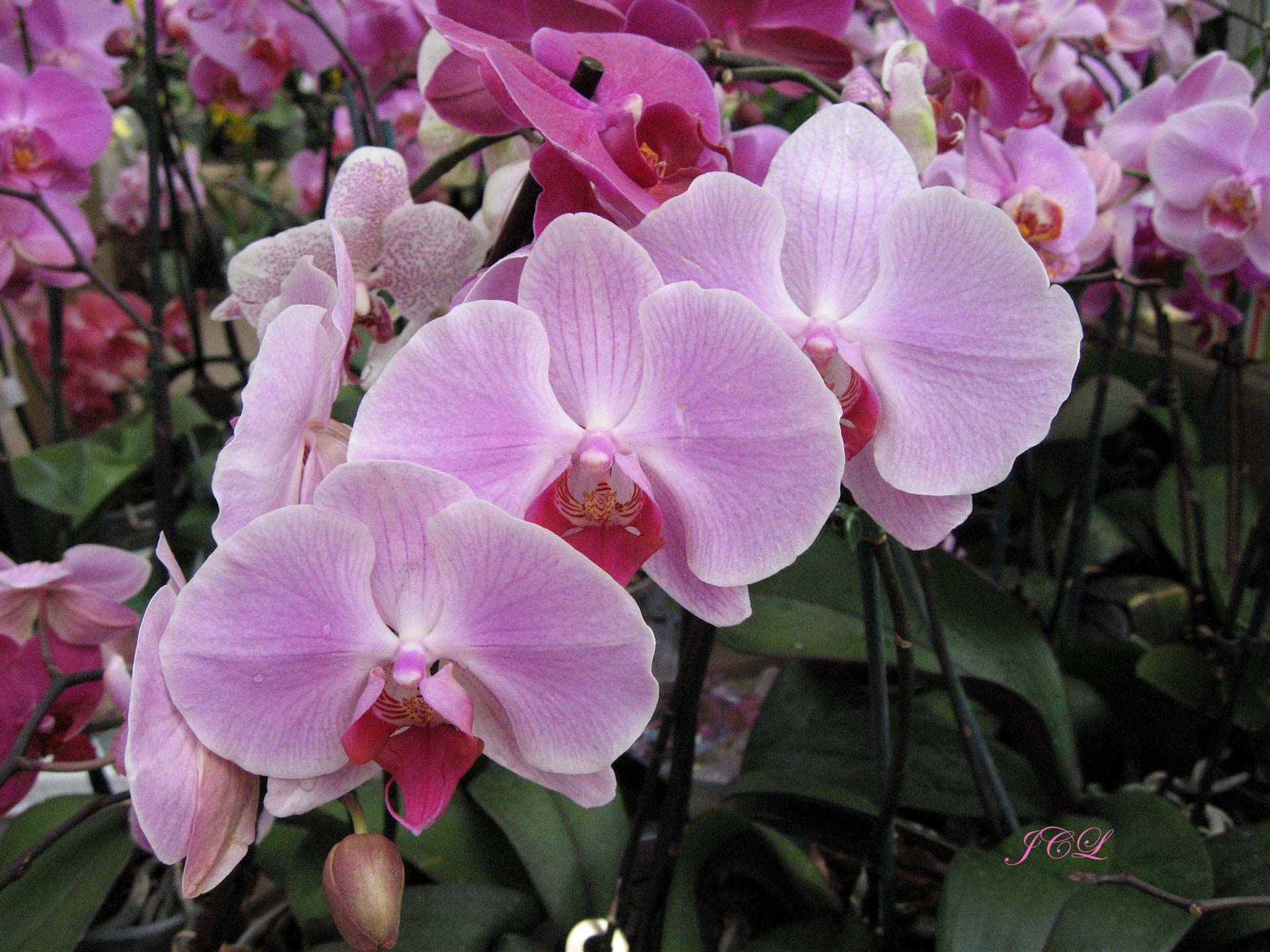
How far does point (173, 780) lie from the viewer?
0.82 ft

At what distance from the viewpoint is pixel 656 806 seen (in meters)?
0.68

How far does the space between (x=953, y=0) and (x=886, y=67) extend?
0.07 m

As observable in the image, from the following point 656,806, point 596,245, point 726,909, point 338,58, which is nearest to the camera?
point 596,245

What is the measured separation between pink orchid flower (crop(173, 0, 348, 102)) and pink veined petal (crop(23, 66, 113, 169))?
18 cm

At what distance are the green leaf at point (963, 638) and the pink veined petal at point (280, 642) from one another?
1.13 ft

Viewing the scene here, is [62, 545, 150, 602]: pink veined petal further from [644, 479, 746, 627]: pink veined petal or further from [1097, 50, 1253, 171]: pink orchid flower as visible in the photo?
[1097, 50, 1253, 171]: pink orchid flower

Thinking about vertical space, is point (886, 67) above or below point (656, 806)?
above

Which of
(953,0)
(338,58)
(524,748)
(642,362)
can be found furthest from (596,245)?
(338,58)

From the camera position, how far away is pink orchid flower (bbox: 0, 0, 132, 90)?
0.78 meters

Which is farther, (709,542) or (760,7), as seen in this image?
(760,7)

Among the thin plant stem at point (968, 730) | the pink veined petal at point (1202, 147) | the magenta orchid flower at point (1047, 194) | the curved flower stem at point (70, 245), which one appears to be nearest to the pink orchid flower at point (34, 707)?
the curved flower stem at point (70, 245)

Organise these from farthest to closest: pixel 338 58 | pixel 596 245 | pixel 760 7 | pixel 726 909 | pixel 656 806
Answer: pixel 338 58, pixel 656 806, pixel 726 909, pixel 760 7, pixel 596 245

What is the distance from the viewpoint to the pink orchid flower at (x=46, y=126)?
0.60 metres

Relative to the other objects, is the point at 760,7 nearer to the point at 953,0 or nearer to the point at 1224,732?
the point at 953,0
